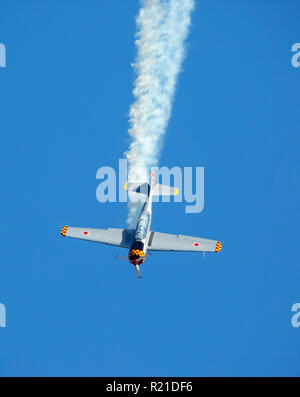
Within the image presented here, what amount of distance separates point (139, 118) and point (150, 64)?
6126 mm

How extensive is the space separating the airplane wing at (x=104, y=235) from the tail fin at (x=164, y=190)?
613 cm

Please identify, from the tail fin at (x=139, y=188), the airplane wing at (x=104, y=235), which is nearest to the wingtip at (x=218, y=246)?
the airplane wing at (x=104, y=235)

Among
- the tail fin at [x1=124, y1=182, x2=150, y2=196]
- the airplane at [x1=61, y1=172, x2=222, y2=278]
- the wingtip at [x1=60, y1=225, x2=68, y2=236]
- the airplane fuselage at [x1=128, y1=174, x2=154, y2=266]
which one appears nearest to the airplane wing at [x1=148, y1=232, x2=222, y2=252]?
the airplane at [x1=61, y1=172, x2=222, y2=278]

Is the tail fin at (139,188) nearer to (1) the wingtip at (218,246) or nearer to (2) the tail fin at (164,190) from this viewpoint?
(2) the tail fin at (164,190)

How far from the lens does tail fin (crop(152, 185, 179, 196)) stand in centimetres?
6731

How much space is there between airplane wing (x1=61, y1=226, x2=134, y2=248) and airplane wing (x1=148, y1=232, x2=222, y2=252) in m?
2.44

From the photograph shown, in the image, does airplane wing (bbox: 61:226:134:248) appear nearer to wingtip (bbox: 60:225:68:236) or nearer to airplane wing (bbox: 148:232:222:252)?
wingtip (bbox: 60:225:68:236)

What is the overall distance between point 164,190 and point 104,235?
28.8 feet

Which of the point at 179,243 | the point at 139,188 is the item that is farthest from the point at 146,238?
the point at 139,188

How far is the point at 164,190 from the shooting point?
221 ft

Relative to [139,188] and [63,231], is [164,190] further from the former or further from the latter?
[63,231]

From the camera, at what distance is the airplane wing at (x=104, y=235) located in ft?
207

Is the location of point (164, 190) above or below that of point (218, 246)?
above
